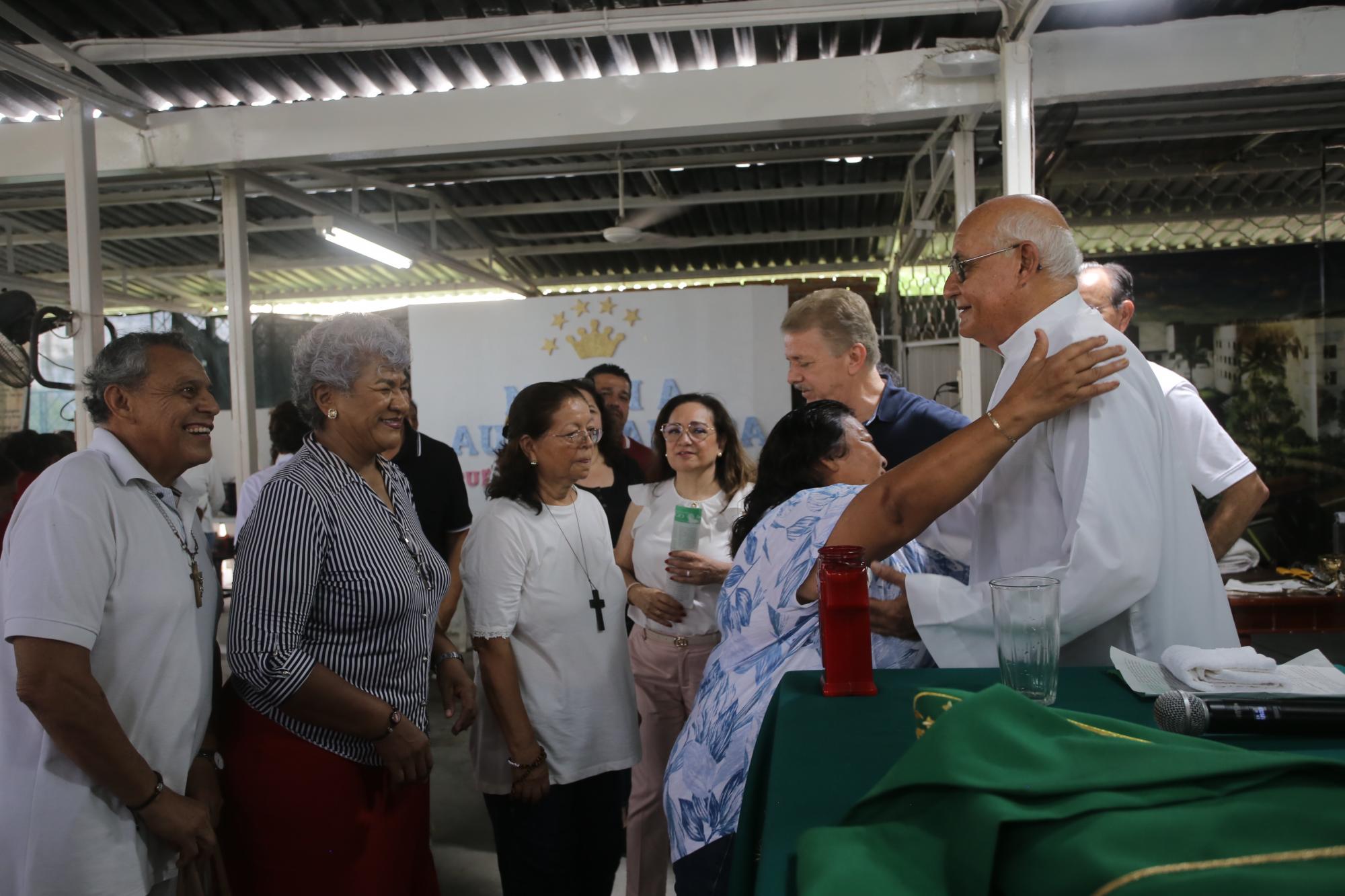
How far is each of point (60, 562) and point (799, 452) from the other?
5.16 feet

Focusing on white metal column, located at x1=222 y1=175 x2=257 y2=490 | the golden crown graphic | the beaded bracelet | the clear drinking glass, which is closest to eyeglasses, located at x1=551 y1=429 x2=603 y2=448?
the beaded bracelet

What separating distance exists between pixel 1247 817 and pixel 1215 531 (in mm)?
3037

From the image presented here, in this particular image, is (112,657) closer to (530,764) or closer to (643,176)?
(530,764)

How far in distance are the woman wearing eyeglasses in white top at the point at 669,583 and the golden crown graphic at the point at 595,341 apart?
8.70ft

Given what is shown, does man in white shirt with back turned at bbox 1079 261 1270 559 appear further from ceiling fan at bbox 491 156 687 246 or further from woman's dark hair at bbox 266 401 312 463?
ceiling fan at bbox 491 156 687 246

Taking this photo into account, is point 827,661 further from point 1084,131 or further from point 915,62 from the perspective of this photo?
point 1084,131

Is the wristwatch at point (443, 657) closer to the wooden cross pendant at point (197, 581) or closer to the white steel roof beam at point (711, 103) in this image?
the wooden cross pendant at point (197, 581)

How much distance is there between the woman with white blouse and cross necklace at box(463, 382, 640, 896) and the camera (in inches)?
100

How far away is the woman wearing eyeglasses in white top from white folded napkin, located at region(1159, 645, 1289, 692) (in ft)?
5.33

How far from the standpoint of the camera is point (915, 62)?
15.0 feet

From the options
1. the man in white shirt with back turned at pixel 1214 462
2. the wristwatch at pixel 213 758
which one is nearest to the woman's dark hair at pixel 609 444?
the man in white shirt with back turned at pixel 1214 462

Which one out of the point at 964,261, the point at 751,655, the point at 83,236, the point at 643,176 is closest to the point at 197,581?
the point at 751,655

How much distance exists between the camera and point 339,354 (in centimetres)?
216

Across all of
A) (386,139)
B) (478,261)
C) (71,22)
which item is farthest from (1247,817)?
(478,261)
